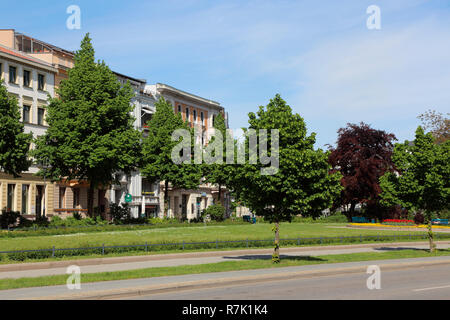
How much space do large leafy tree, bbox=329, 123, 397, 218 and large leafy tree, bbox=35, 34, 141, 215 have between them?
29.7m

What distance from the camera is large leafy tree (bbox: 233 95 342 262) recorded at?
24562 mm

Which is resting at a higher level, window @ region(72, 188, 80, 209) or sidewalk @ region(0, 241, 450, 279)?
window @ region(72, 188, 80, 209)

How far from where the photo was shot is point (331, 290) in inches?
671

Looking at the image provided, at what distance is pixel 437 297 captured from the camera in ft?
49.8

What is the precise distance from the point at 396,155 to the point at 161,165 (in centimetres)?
3169

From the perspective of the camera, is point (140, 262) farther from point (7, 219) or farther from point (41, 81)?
point (41, 81)

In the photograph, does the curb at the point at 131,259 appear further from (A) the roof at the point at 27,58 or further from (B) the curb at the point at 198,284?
(A) the roof at the point at 27,58

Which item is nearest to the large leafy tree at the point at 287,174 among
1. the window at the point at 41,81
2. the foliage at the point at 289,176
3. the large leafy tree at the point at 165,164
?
the foliage at the point at 289,176

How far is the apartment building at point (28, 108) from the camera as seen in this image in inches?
2114

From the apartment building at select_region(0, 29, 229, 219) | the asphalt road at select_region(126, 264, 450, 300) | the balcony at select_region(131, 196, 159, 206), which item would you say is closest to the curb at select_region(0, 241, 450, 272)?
the asphalt road at select_region(126, 264, 450, 300)

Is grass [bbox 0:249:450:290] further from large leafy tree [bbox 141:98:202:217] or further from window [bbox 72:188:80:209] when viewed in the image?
window [bbox 72:188:80:209]

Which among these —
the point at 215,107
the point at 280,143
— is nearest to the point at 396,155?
the point at 280,143

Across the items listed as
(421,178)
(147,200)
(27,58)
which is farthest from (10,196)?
(421,178)

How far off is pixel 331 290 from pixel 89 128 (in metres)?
35.4
